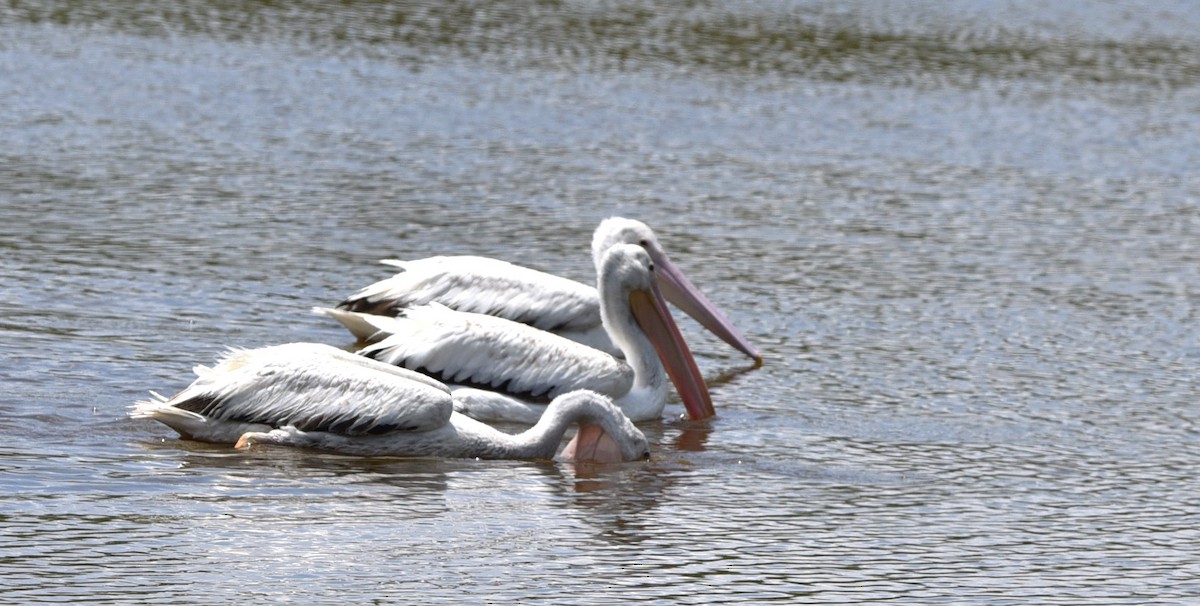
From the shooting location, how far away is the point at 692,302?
26.0ft

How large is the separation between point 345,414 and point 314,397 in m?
0.11

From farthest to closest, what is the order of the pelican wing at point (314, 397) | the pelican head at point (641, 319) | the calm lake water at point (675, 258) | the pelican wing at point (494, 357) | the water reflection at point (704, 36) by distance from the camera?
the water reflection at point (704, 36), the pelican head at point (641, 319), the pelican wing at point (494, 357), the pelican wing at point (314, 397), the calm lake water at point (675, 258)

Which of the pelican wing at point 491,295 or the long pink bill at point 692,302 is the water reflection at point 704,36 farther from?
the pelican wing at point 491,295

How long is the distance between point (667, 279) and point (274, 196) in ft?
8.63

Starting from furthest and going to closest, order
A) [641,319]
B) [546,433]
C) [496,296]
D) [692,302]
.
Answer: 1. [692,302]
2. [496,296]
3. [641,319]
4. [546,433]

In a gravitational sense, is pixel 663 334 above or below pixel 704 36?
below

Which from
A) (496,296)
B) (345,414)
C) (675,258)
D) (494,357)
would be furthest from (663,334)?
(675,258)

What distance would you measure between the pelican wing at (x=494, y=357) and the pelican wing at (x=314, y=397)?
594 mm

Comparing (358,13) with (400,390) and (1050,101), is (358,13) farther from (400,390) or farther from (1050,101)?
(400,390)

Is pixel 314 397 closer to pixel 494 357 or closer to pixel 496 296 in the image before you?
pixel 494 357

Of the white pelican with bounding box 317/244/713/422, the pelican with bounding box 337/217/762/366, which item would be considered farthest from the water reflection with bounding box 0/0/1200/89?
the white pelican with bounding box 317/244/713/422

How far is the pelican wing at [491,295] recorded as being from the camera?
741 cm

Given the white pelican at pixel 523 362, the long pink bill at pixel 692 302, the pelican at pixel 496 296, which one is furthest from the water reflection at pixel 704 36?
the white pelican at pixel 523 362

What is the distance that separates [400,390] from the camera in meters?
5.90
